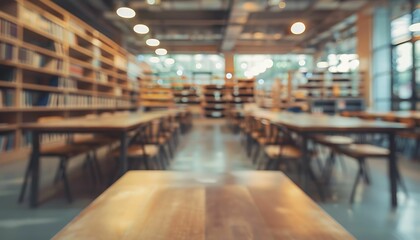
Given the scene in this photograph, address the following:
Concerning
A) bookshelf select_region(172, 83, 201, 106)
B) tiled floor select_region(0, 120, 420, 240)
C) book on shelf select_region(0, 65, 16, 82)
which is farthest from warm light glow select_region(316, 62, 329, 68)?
book on shelf select_region(0, 65, 16, 82)

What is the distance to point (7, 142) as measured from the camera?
167 inches

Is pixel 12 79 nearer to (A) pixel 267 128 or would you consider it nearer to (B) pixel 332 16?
(A) pixel 267 128

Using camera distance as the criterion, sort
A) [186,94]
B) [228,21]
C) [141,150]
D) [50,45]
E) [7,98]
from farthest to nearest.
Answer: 1. [186,94]
2. [228,21]
3. [50,45]
4. [7,98]
5. [141,150]

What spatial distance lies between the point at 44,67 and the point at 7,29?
3.64 feet

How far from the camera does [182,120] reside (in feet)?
26.4

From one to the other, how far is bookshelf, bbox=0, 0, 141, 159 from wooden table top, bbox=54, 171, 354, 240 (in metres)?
4.16

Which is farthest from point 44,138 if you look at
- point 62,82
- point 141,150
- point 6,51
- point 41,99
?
point 141,150

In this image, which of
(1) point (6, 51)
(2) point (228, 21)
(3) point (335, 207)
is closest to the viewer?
(3) point (335, 207)

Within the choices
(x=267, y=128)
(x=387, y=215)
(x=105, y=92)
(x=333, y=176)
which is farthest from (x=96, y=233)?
(x=105, y=92)

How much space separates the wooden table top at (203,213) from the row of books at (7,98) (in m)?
4.02

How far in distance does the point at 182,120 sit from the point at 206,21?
3768mm

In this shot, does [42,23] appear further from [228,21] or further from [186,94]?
[186,94]

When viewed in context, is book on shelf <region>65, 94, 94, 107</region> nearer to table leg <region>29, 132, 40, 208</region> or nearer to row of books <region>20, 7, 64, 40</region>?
row of books <region>20, 7, 64, 40</region>

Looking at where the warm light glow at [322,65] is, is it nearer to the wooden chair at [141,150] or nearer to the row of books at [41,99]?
the row of books at [41,99]
